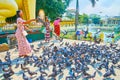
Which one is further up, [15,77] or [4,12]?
[4,12]

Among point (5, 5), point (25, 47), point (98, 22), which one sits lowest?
point (98, 22)

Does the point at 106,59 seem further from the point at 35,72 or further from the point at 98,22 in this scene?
the point at 98,22

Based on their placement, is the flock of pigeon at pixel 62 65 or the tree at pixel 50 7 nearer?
the flock of pigeon at pixel 62 65

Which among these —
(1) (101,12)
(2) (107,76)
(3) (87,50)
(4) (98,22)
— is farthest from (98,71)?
(1) (101,12)

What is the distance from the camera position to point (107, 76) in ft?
29.8

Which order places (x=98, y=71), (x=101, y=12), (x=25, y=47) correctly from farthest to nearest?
(x=101, y=12)
(x=25, y=47)
(x=98, y=71)

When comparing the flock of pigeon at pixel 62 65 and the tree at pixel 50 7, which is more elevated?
the tree at pixel 50 7

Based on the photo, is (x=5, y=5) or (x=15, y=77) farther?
(x=5, y=5)

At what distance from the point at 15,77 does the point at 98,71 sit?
2.74 meters

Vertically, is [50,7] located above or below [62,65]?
above

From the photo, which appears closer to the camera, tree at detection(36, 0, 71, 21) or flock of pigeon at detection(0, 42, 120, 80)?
flock of pigeon at detection(0, 42, 120, 80)

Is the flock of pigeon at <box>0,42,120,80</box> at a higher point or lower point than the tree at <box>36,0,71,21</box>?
lower

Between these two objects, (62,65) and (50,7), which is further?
(50,7)

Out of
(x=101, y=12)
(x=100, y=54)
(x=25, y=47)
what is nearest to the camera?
(x=25, y=47)
